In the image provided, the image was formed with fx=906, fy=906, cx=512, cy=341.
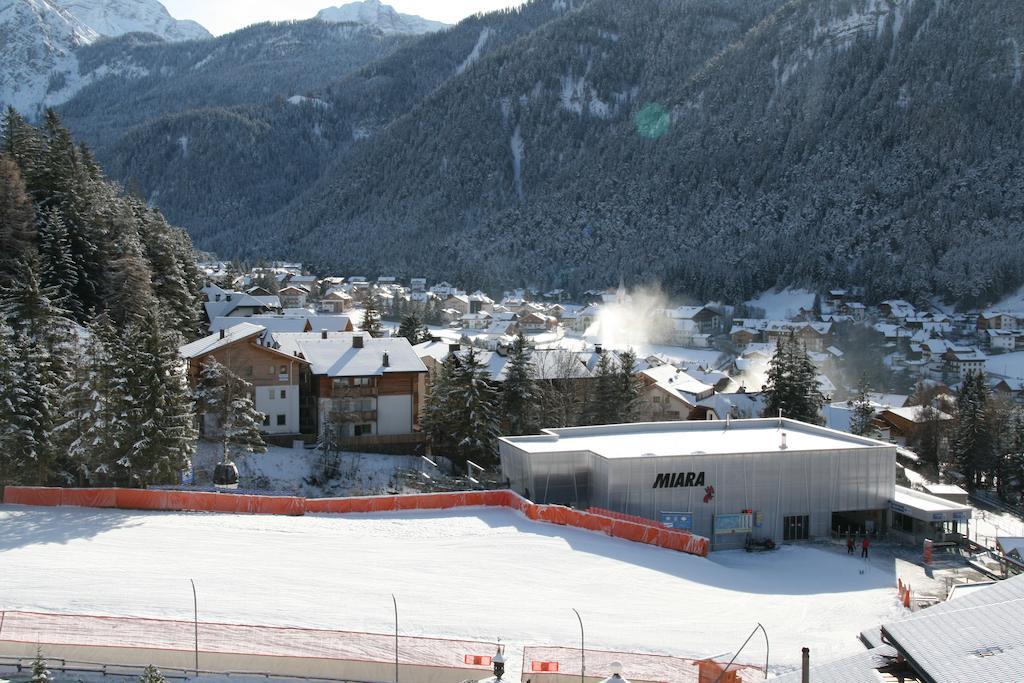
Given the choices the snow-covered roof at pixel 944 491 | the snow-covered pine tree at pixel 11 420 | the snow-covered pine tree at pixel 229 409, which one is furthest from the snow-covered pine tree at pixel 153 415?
the snow-covered roof at pixel 944 491

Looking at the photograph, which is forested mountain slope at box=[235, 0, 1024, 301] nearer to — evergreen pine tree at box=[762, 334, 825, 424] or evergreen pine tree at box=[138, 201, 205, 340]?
evergreen pine tree at box=[762, 334, 825, 424]

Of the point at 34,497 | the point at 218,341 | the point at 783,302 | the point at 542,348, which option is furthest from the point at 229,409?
the point at 783,302

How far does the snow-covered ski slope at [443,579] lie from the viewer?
57.2 ft

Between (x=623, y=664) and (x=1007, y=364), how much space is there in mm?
82074

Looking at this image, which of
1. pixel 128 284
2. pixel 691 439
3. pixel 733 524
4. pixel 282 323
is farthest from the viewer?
pixel 282 323

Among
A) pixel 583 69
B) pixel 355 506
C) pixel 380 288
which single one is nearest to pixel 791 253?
pixel 380 288

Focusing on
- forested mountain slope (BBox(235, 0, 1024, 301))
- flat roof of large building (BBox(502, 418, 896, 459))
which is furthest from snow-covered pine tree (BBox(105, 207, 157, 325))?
forested mountain slope (BBox(235, 0, 1024, 301))

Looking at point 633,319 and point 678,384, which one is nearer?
point 678,384

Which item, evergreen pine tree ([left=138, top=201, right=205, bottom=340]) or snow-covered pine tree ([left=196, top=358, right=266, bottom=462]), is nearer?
snow-covered pine tree ([left=196, top=358, right=266, bottom=462])

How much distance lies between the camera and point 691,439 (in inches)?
1211

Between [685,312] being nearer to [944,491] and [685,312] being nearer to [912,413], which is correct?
[912,413]

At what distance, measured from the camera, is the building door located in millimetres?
26828

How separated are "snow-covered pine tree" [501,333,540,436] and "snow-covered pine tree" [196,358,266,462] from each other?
9.84 m

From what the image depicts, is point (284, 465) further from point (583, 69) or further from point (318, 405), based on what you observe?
point (583, 69)
